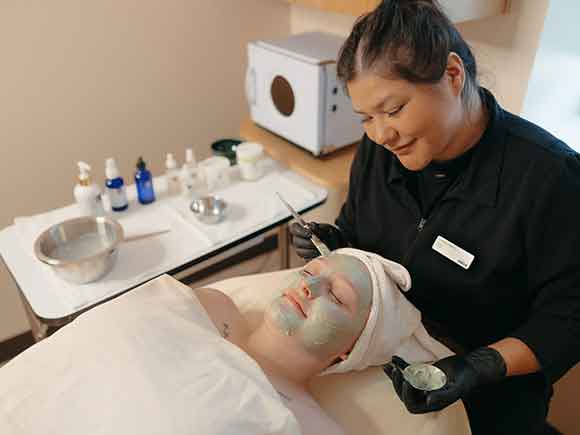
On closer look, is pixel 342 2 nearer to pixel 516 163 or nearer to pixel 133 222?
pixel 516 163

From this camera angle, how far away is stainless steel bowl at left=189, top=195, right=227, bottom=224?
1.67 m

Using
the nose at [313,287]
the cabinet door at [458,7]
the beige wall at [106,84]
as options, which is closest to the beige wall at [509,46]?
the cabinet door at [458,7]

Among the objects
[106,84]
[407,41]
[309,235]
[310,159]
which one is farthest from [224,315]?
[106,84]

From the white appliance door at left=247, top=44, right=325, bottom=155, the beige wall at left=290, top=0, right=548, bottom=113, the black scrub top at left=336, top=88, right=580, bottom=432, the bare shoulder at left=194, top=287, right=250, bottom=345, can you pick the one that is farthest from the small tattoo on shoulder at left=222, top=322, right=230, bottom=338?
the beige wall at left=290, top=0, right=548, bottom=113

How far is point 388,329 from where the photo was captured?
1.14m

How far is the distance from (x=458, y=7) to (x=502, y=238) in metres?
0.83

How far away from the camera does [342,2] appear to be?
1621 millimetres

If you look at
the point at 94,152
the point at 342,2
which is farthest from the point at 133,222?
the point at 342,2

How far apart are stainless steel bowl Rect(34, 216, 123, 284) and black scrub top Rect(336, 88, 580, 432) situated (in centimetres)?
79

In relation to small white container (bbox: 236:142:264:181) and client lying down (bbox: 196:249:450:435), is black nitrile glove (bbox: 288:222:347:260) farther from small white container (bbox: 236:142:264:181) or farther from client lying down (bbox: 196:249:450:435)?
small white container (bbox: 236:142:264:181)

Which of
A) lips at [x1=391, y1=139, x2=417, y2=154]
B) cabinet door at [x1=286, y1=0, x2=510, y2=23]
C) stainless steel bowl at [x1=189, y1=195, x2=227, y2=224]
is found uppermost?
cabinet door at [x1=286, y1=0, x2=510, y2=23]

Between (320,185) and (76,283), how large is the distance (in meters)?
0.92

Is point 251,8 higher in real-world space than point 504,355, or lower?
higher

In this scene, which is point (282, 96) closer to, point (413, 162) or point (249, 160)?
point (249, 160)
